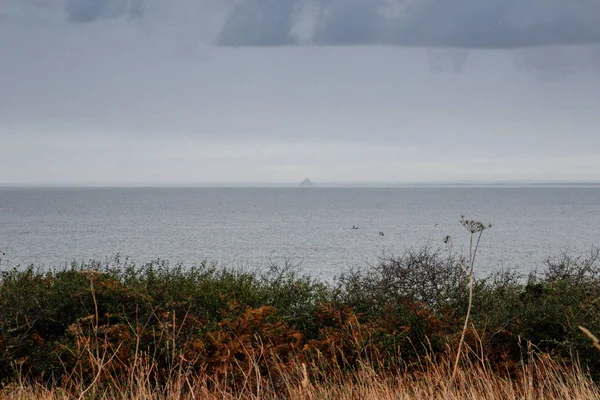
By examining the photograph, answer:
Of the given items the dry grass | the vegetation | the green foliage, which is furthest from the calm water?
the dry grass

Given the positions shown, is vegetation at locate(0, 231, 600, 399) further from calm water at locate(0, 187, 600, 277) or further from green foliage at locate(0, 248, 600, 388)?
calm water at locate(0, 187, 600, 277)

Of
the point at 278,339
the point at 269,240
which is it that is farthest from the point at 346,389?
the point at 269,240

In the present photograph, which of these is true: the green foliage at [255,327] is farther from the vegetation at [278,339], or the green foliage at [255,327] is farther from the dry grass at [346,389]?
the dry grass at [346,389]

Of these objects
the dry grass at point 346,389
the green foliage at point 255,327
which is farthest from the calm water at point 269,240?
the dry grass at point 346,389

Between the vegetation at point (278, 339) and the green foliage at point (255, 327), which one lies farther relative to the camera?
the green foliage at point (255, 327)

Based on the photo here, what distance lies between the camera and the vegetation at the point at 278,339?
8742mm

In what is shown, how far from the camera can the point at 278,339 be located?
10703mm

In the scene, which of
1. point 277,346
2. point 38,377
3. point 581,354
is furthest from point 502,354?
point 38,377

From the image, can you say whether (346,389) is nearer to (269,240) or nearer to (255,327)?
(255,327)

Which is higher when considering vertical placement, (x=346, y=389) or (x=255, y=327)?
(x=255, y=327)

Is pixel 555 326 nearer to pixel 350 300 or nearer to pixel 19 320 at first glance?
pixel 350 300

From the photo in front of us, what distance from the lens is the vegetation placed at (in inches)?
344

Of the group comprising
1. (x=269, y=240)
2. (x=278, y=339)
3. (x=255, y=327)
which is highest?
(x=255, y=327)

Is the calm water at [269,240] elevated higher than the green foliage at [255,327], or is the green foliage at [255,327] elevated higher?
the green foliage at [255,327]
